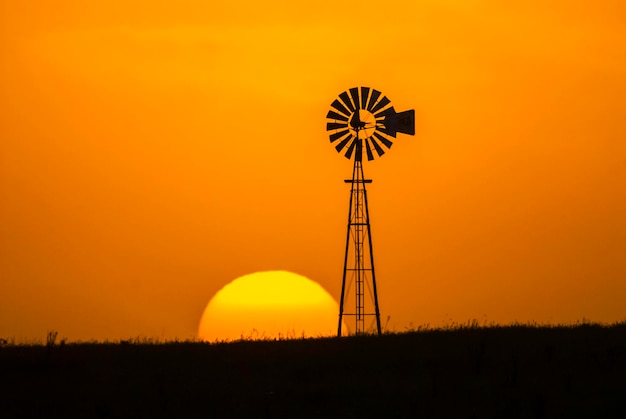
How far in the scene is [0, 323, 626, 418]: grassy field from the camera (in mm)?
15938

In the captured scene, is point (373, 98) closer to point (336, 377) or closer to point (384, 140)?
point (384, 140)

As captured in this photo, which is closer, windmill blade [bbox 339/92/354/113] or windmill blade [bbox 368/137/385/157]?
windmill blade [bbox 368/137/385/157]

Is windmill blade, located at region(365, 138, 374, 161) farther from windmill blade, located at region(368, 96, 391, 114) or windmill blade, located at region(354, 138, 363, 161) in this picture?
windmill blade, located at region(368, 96, 391, 114)

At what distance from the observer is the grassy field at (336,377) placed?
15.9m

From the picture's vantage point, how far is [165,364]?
63.8 feet

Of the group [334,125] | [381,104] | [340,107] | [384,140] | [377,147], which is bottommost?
[377,147]

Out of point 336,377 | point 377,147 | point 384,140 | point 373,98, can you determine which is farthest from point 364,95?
point 336,377

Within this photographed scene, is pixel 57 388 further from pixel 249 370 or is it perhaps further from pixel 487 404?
pixel 487 404

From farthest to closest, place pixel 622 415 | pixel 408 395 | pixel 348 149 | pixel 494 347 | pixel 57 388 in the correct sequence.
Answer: pixel 348 149 → pixel 494 347 → pixel 57 388 → pixel 408 395 → pixel 622 415

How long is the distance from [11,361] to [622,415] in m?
9.42

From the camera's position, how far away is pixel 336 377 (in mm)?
18078

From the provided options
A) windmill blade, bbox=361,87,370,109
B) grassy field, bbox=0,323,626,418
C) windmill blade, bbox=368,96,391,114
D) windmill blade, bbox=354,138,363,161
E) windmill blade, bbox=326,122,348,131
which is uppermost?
windmill blade, bbox=361,87,370,109

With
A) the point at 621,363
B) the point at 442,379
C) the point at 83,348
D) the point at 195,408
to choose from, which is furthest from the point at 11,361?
the point at 621,363

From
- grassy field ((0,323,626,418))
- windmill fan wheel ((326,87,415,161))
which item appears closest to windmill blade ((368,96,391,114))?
windmill fan wheel ((326,87,415,161))
